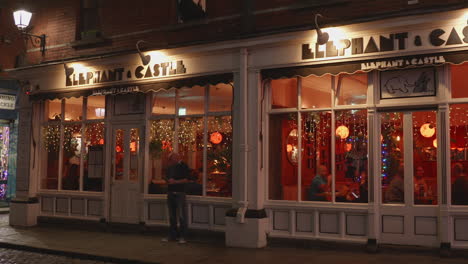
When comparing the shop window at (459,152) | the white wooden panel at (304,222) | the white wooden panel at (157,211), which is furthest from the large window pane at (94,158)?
the shop window at (459,152)

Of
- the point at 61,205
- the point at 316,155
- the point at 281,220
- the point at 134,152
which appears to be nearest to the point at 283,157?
the point at 316,155

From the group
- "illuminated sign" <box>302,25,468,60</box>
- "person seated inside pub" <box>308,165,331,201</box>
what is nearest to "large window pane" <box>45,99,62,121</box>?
"illuminated sign" <box>302,25,468,60</box>

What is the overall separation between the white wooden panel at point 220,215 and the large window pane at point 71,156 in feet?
14.5

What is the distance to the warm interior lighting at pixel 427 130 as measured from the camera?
30.3ft

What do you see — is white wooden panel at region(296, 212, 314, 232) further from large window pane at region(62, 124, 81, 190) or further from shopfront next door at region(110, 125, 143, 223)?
large window pane at region(62, 124, 81, 190)

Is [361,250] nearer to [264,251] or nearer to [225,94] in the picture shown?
[264,251]

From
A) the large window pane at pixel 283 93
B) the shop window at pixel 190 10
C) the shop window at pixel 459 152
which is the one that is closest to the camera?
the shop window at pixel 459 152

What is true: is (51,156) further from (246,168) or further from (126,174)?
(246,168)

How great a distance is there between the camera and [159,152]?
40.3ft

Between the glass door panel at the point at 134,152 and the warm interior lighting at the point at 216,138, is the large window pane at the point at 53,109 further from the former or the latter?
the warm interior lighting at the point at 216,138

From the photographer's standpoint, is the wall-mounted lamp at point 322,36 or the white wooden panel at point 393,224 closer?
the white wooden panel at point 393,224

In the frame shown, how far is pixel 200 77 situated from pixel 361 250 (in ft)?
16.2

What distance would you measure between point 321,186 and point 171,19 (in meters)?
5.42

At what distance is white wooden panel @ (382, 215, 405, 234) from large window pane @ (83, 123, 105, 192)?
7.13m
